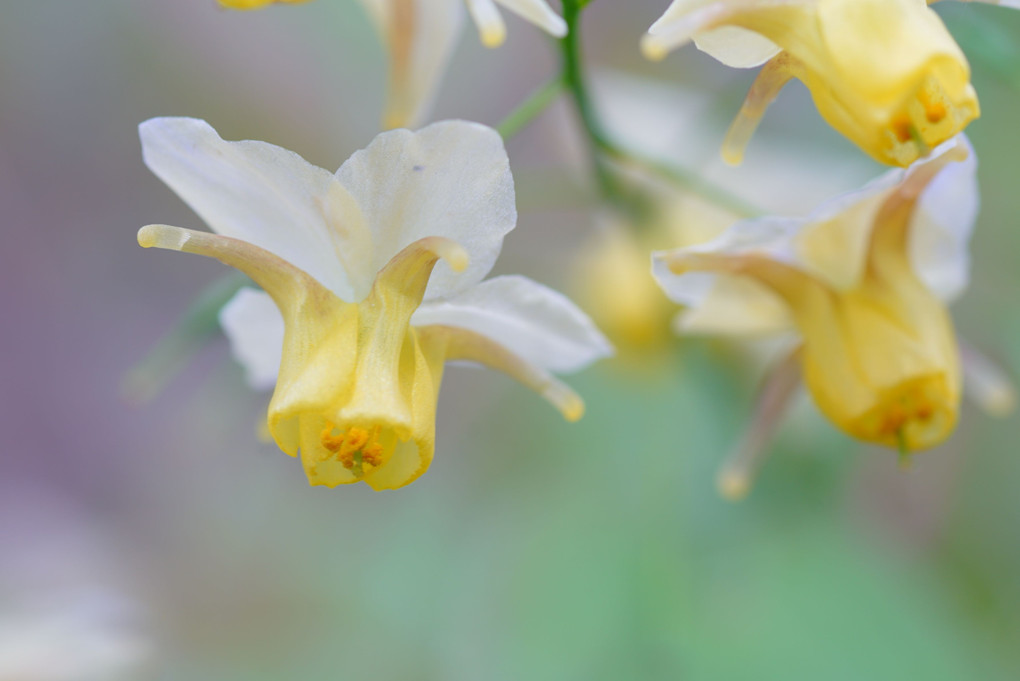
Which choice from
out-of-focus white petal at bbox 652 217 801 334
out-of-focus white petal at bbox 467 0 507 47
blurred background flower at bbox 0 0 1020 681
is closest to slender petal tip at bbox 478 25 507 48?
out-of-focus white petal at bbox 467 0 507 47

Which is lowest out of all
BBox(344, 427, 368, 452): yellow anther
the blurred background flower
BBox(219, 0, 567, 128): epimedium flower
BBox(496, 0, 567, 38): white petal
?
the blurred background flower

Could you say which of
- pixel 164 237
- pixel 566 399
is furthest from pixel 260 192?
pixel 566 399

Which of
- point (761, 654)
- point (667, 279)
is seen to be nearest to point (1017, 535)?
point (761, 654)

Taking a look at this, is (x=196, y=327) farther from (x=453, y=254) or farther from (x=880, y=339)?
(x=880, y=339)

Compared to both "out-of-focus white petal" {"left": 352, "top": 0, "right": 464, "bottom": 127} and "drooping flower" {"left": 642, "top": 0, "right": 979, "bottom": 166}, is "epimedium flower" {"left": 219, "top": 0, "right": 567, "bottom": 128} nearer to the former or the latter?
"out-of-focus white petal" {"left": 352, "top": 0, "right": 464, "bottom": 127}

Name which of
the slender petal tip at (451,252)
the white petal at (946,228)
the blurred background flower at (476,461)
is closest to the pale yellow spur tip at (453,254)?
the slender petal tip at (451,252)

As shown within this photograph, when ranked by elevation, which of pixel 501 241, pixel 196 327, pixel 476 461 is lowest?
pixel 476 461
